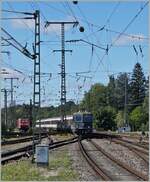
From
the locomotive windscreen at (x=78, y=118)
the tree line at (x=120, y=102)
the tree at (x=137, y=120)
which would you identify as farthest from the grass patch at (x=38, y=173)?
the tree at (x=137, y=120)

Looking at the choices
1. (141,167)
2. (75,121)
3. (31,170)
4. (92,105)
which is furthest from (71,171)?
(92,105)

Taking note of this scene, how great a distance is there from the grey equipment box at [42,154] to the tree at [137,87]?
110984mm

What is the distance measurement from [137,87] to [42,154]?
113981 mm

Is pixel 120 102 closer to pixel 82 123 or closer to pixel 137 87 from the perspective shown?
pixel 137 87

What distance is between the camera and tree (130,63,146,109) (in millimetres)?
131875

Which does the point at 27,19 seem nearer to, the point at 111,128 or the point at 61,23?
the point at 61,23

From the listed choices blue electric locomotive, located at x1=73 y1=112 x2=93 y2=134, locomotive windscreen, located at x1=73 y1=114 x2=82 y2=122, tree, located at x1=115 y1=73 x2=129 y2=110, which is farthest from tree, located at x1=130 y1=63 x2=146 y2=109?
locomotive windscreen, located at x1=73 y1=114 x2=82 y2=122

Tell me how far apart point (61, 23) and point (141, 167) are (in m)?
22.7

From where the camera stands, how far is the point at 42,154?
2031 centimetres

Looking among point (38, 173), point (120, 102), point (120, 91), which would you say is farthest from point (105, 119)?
point (38, 173)

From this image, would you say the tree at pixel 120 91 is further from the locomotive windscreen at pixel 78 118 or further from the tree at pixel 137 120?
the locomotive windscreen at pixel 78 118

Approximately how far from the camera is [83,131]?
61.6 m

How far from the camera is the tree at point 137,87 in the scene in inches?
5192

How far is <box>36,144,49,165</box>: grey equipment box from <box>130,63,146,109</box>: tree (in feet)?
364
